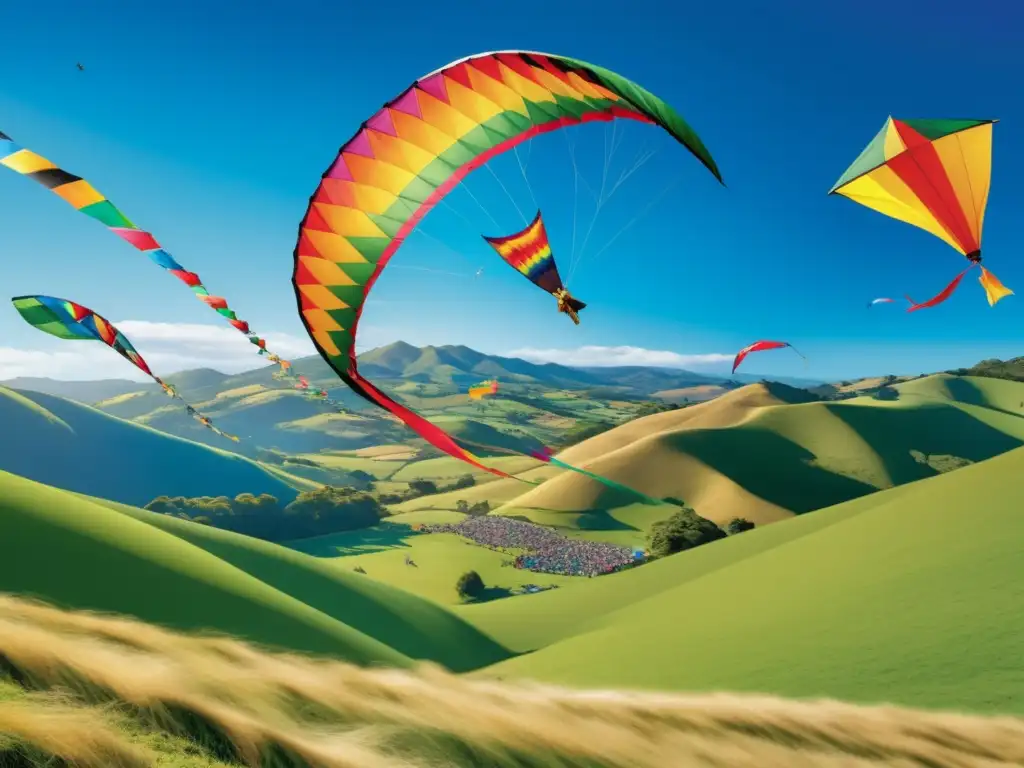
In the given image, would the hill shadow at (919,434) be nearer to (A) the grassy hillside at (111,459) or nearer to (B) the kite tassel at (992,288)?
(B) the kite tassel at (992,288)

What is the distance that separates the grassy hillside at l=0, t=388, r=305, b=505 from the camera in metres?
105

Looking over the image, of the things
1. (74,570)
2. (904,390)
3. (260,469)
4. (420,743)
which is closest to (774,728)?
(420,743)

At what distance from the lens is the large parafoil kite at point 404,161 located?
9086 millimetres

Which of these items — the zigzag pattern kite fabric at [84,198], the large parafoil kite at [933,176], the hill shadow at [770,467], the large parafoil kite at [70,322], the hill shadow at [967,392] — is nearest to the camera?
the zigzag pattern kite fabric at [84,198]

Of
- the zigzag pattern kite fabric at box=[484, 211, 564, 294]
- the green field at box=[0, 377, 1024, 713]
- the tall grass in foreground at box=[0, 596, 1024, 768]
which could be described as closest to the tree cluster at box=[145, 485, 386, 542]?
the green field at box=[0, 377, 1024, 713]

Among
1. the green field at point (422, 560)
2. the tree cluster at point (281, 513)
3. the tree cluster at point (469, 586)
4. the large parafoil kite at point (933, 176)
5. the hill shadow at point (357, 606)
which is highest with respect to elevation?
the large parafoil kite at point (933, 176)

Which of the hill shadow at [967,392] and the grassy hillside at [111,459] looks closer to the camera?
the grassy hillside at [111,459]

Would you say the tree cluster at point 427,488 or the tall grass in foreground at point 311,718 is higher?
the tall grass in foreground at point 311,718

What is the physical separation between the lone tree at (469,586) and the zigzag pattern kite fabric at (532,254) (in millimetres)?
33434

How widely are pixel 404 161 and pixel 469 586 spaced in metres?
39.8

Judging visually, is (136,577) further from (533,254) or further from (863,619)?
(863,619)

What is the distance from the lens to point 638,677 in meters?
12.6

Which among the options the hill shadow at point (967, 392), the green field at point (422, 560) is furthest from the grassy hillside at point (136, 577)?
the hill shadow at point (967, 392)

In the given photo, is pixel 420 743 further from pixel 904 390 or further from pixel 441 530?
pixel 904 390
